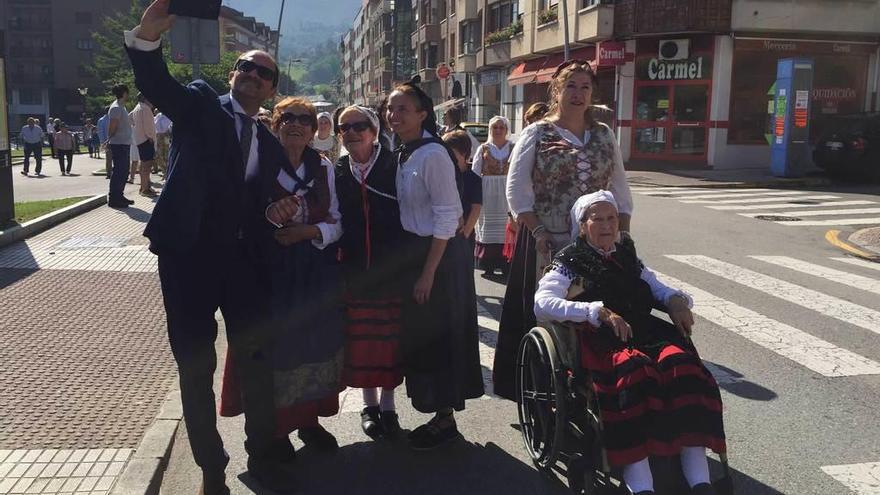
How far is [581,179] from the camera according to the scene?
13.8 ft

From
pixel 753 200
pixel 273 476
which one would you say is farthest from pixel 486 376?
pixel 753 200

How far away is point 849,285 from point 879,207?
8.27 m

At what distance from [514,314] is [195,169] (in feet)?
6.52

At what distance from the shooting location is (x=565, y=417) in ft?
11.2

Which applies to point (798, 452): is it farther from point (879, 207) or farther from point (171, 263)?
point (879, 207)

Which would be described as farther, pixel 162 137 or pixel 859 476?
pixel 162 137

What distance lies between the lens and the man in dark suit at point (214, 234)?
10.2ft

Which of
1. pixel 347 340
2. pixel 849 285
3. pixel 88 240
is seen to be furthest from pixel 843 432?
pixel 88 240

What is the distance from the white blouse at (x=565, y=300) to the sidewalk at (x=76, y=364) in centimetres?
210

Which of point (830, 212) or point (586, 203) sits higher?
point (586, 203)

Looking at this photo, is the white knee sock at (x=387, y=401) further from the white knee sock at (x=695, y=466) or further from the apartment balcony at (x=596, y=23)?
the apartment balcony at (x=596, y=23)

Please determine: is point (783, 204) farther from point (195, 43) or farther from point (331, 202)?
point (331, 202)

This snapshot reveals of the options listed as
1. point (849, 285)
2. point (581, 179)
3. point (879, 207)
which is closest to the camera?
point (581, 179)

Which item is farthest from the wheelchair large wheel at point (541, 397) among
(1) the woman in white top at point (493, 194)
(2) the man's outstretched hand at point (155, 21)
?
(1) the woman in white top at point (493, 194)
